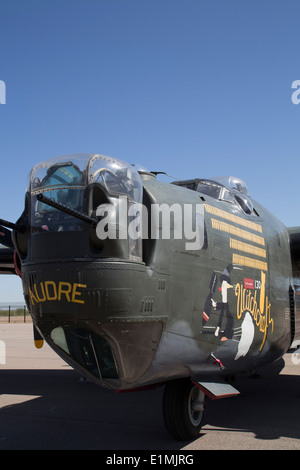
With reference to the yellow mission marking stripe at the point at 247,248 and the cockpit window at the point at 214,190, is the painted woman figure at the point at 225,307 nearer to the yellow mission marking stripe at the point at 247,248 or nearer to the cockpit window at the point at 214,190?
the yellow mission marking stripe at the point at 247,248

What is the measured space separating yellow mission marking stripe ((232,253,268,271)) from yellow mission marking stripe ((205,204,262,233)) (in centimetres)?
54

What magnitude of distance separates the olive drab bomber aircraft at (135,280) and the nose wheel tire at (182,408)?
1 cm

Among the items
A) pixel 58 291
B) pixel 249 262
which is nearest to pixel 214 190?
pixel 249 262

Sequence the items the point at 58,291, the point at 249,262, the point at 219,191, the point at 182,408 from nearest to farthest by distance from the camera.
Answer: the point at 58,291 → the point at 182,408 → the point at 249,262 → the point at 219,191

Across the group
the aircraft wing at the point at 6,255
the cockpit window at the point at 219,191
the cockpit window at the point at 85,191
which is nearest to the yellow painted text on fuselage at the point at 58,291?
the cockpit window at the point at 85,191

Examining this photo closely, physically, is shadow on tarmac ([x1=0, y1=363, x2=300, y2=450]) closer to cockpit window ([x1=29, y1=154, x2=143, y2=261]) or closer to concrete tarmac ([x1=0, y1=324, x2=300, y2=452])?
concrete tarmac ([x1=0, y1=324, x2=300, y2=452])

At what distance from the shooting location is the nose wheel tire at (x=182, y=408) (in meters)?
6.17

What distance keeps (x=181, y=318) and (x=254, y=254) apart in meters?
2.18

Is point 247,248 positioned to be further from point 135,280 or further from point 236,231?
point 135,280

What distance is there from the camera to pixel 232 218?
699 cm

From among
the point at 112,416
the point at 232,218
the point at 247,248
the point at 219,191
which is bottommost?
the point at 112,416

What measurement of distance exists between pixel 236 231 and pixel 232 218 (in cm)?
21

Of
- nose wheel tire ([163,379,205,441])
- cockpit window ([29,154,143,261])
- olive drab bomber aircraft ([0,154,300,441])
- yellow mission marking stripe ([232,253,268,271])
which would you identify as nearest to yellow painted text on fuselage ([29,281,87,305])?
olive drab bomber aircraft ([0,154,300,441])

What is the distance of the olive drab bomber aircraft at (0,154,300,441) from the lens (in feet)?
16.2
